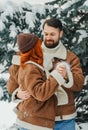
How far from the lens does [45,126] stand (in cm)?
518

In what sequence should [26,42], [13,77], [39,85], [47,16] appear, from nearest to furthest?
1. [39,85]
2. [26,42]
3. [13,77]
4. [47,16]

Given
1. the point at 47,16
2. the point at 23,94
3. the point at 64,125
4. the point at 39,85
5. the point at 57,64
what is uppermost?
the point at 47,16

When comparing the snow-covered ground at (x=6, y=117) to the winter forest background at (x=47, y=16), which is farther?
the snow-covered ground at (x=6, y=117)

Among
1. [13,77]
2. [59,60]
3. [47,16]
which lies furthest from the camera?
[47,16]

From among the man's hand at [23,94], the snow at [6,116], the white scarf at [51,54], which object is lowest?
the snow at [6,116]

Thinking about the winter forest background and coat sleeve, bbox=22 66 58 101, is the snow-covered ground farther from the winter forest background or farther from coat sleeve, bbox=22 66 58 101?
coat sleeve, bbox=22 66 58 101

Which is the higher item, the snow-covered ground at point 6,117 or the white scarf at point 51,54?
the white scarf at point 51,54

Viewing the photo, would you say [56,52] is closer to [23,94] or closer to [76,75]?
[76,75]

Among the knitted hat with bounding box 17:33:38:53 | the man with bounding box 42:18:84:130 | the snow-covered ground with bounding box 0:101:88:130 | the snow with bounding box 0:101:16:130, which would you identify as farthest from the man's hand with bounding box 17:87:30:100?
the snow with bounding box 0:101:16:130

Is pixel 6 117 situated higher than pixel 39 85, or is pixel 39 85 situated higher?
pixel 39 85

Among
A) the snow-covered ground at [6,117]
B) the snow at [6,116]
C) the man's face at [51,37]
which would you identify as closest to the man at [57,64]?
the man's face at [51,37]

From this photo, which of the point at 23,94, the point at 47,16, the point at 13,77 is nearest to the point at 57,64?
the point at 23,94

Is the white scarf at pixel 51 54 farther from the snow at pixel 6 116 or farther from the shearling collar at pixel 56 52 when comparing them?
the snow at pixel 6 116

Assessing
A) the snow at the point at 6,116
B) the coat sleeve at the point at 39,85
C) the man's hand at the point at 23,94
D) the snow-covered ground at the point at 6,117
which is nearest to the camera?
the coat sleeve at the point at 39,85
